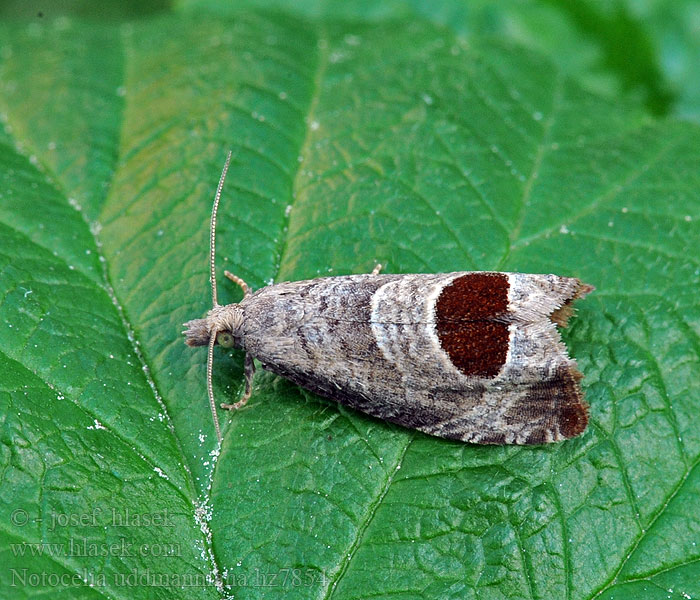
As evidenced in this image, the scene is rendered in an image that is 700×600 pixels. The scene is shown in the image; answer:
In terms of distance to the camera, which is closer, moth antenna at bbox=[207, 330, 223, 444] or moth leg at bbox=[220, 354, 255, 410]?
moth antenna at bbox=[207, 330, 223, 444]

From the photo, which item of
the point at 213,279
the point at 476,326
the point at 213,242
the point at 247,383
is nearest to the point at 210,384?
the point at 247,383

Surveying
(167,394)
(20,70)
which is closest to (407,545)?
(167,394)

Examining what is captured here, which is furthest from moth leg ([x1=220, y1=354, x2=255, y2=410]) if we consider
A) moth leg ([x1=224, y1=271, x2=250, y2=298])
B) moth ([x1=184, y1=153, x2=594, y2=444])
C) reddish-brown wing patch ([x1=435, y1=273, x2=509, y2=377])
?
reddish-brown wing patch ([x1=435, y1=273, x2=509, y2=377])

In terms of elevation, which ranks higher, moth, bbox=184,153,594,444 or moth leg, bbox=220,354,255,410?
moth, bbox=184,153,594,444

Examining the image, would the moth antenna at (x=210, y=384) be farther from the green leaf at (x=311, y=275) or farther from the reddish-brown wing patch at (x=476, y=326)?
the reddish-brown wing patch at (x=476, y=326)

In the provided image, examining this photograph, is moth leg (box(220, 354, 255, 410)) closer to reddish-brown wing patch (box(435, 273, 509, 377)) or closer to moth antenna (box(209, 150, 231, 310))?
moth antenna (box(209, 150, 231, 310))

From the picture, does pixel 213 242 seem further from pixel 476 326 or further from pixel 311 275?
pixel 476 326
